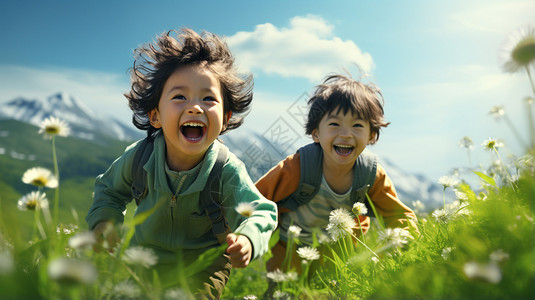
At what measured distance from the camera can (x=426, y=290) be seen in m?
1.60

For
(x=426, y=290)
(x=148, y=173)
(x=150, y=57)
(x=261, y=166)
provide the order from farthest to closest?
1. (x=261, y=166)
2. (x=150, y=57)
3. (x=148, y=173)
4. (x=426, y=290)

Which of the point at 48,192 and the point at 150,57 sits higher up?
the point at 150,57

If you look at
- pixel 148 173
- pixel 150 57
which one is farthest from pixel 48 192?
pixel 150 57

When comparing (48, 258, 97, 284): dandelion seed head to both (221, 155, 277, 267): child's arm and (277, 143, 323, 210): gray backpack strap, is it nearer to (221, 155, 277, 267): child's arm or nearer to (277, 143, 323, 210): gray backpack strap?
(221, 155, 277, 267): child's arm

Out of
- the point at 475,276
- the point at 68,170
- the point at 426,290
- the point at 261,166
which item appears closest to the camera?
the point at 475,276

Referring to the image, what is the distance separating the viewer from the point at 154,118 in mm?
3887

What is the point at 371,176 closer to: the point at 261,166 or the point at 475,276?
the point at 261,166

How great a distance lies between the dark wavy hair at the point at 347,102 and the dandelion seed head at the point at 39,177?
3466 millimetres

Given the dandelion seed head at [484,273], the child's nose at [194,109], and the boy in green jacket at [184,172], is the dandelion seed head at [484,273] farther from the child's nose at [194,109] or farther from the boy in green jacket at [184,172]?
the child's nose at [194,109]

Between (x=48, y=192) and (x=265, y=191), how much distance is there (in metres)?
2.96

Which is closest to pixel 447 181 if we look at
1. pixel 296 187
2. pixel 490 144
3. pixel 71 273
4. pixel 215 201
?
pixel 490 144

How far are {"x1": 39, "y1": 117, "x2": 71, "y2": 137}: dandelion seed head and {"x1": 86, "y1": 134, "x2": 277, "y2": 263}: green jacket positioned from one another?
1.23 meters

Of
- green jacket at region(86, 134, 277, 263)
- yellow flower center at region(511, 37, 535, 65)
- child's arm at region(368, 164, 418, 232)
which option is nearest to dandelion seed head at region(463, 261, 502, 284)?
yellow flower center at region(511, 37, 535, 65)

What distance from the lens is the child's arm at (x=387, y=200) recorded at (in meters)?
4.77
